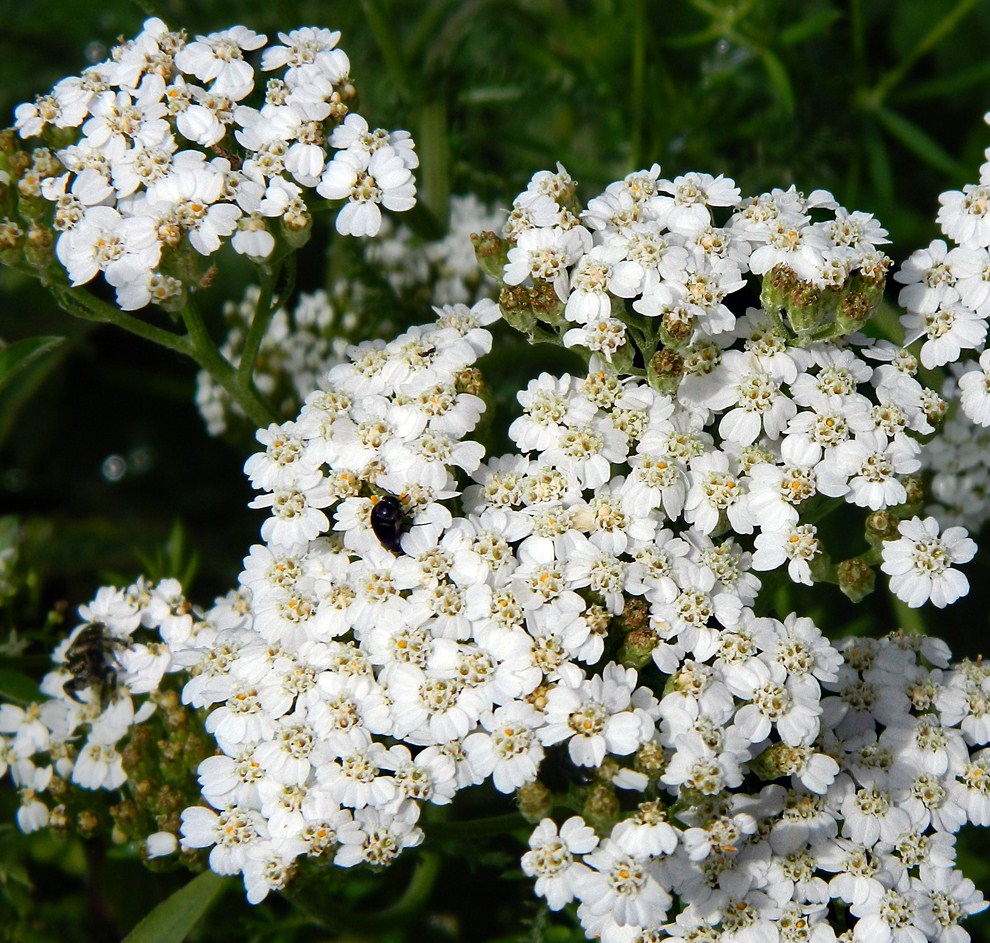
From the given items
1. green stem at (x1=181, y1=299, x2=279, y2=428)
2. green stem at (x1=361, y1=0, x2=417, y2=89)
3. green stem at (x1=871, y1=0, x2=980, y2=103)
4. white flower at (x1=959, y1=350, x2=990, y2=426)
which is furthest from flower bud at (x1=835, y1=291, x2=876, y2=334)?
green stem at (x1=871, y1=0, x2=980, y2=103)

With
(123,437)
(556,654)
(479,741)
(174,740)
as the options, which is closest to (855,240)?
(556,654)

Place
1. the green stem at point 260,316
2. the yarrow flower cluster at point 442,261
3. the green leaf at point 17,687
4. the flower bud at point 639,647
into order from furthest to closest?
the yarrow flower cluster at point 442,261
the green leaf at point 17,687
the green stem at point 260,316
the flower bud at point 639,647

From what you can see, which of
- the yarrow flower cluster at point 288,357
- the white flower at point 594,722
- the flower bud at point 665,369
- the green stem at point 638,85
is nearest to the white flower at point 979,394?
the flower bud at point 665,369

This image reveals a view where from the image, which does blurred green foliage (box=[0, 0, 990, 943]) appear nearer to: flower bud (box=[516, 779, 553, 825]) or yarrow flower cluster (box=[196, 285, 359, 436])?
yarrow flower cluster (box=[196, 285, 359, 436])

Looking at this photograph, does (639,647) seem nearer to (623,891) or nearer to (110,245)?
(623,891)

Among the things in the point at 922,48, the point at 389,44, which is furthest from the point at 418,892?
the point at 922,48

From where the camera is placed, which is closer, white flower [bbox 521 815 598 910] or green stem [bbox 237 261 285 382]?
white flower [bbox 521 815 598 910]

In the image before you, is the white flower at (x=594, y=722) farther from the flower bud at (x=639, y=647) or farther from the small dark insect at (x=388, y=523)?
the small dark insect at (x=388, y=523)
